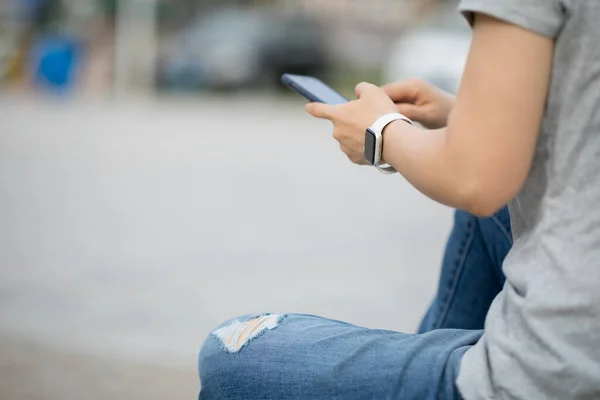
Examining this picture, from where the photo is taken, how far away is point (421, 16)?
3550 cm

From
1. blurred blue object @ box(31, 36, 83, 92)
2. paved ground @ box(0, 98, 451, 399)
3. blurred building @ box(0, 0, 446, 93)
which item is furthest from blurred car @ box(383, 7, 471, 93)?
blurred blue object @ box(31, 36, 83, 92)

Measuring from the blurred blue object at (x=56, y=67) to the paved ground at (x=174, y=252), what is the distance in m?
10.0

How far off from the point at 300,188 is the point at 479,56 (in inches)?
258

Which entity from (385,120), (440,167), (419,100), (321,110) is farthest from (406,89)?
(440,167)

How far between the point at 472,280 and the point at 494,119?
2.37 feet

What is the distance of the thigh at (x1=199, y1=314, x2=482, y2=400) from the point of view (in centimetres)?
142

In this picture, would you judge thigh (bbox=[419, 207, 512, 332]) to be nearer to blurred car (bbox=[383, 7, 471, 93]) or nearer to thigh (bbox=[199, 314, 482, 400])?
thigh (bbox=[199, 314, 482, 400])

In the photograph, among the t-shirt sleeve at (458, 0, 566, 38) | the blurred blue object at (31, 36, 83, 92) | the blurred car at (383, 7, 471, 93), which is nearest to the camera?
the t-shirt sleeve at (458, 0, 566, 38)

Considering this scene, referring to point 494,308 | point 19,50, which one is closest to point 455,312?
point 494,308

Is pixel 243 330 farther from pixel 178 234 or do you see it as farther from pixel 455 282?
pixel 178 234

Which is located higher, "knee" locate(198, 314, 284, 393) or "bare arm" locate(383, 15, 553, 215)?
"bare arm" locate(383, 15, 553, 215)

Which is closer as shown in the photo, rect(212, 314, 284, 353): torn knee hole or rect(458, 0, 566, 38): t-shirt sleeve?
rect(458, 0, 566, 38): t-shirt sleeve

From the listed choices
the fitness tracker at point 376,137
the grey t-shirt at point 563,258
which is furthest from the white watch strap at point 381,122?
the grey t-shirt at point 563,258

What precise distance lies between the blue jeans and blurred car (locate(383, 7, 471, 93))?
1211 centimetres
